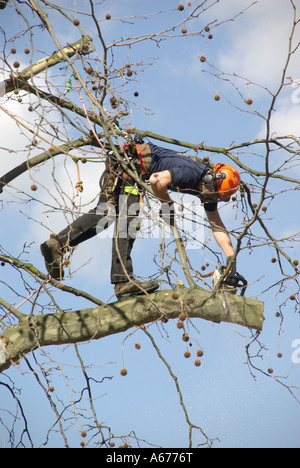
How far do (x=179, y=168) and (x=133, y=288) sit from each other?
105cm

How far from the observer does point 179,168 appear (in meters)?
4.80

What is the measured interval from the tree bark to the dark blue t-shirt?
2.81 feet

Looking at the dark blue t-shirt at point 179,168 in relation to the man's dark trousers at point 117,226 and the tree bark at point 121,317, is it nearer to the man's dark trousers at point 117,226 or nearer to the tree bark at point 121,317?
the man's dark trousers at point 117,226

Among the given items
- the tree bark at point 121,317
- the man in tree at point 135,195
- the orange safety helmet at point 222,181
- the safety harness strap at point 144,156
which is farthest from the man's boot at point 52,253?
the orange safety helmet at point 222,181

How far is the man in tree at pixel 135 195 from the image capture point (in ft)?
15.7

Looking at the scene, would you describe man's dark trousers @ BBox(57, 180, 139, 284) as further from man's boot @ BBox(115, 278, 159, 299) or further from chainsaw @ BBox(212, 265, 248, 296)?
chainsaw @ BBox(212, 265, 248, 296)

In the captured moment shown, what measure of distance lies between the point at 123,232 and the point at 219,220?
0.95 metres

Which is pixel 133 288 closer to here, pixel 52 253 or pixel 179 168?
pixel 52 253

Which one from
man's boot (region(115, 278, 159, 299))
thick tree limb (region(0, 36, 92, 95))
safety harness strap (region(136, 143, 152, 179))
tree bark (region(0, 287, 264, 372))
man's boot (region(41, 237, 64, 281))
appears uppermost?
thick tree limb (region(0, 36, 92, 95))

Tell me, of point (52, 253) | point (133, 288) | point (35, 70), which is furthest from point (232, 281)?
point (35, 70)

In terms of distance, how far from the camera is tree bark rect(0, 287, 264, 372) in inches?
183

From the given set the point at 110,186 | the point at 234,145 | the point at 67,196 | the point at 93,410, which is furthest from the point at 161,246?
the point at 234,145

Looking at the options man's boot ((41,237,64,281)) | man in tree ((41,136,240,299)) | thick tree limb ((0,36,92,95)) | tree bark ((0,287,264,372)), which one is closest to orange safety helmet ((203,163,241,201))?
man in tree ((41,136,240,299))

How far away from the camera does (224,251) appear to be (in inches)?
199
